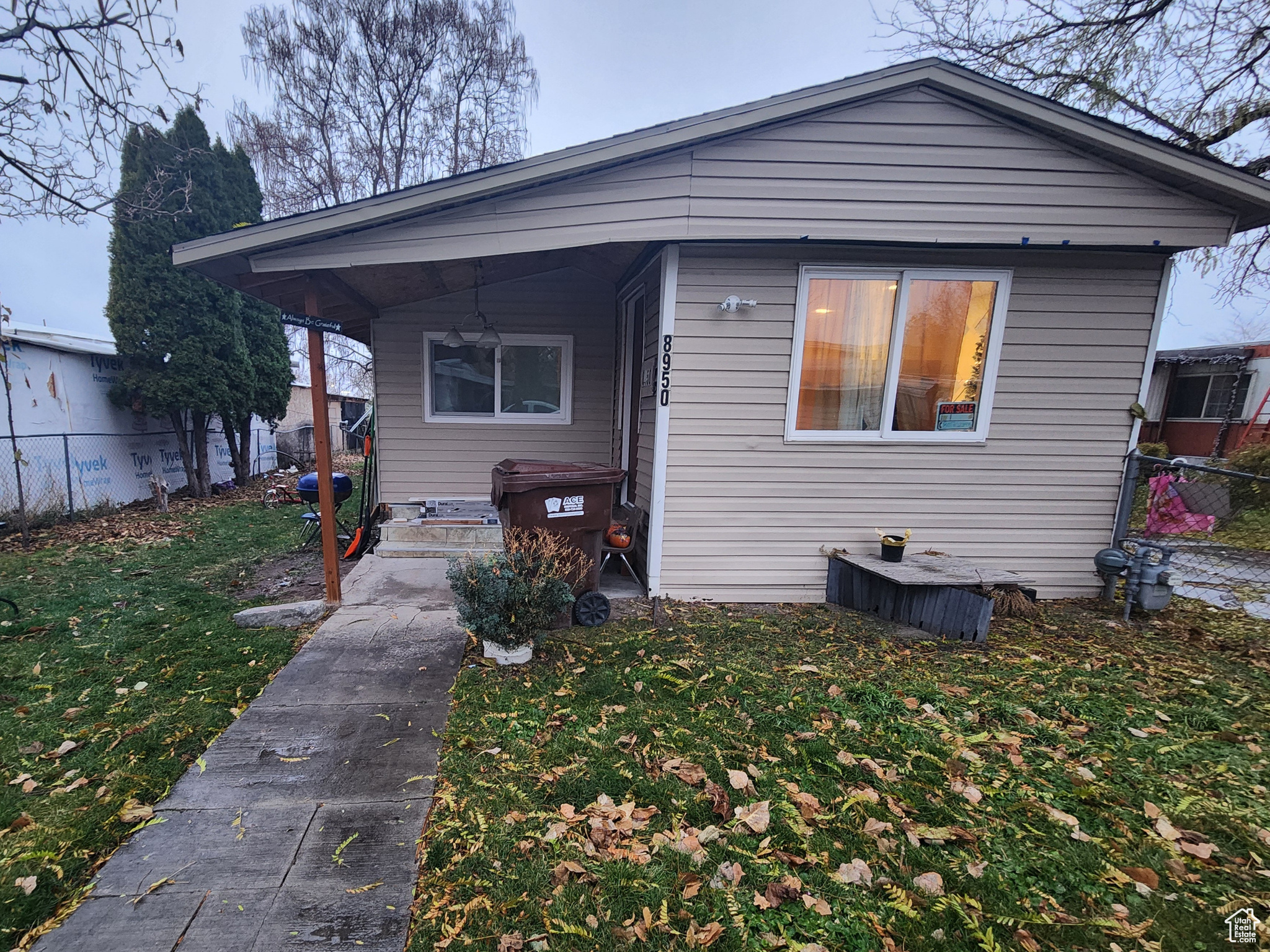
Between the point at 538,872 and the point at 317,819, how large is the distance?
39.2 inches

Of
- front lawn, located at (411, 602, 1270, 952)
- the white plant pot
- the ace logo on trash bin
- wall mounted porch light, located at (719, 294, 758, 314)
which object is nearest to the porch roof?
wall mounted porch light, located at (719, 294, 758, 314)

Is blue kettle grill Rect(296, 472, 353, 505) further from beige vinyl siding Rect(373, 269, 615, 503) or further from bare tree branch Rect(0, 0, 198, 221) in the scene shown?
bare tree branch Rect(0, 0, 198, 221)

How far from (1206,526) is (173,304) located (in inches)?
695

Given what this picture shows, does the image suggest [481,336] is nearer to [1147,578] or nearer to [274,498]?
[1147,578]

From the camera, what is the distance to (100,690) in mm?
3033

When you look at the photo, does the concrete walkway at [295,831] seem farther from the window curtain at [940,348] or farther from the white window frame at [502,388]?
the window curtain at [940,348]

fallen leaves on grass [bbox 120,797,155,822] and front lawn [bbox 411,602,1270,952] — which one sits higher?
front lawn [bbox 411,602,1270,952]

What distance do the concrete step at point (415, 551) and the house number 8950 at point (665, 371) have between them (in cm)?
251

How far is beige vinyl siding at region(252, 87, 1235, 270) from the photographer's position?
12.9 ft

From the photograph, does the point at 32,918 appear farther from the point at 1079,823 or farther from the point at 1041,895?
the point at 1079,823

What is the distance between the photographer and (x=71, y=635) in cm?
375

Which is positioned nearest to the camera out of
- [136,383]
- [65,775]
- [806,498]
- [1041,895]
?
[1041,895]

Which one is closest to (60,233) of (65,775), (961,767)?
(65,775)

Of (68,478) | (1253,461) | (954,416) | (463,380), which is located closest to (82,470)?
(68,478)
